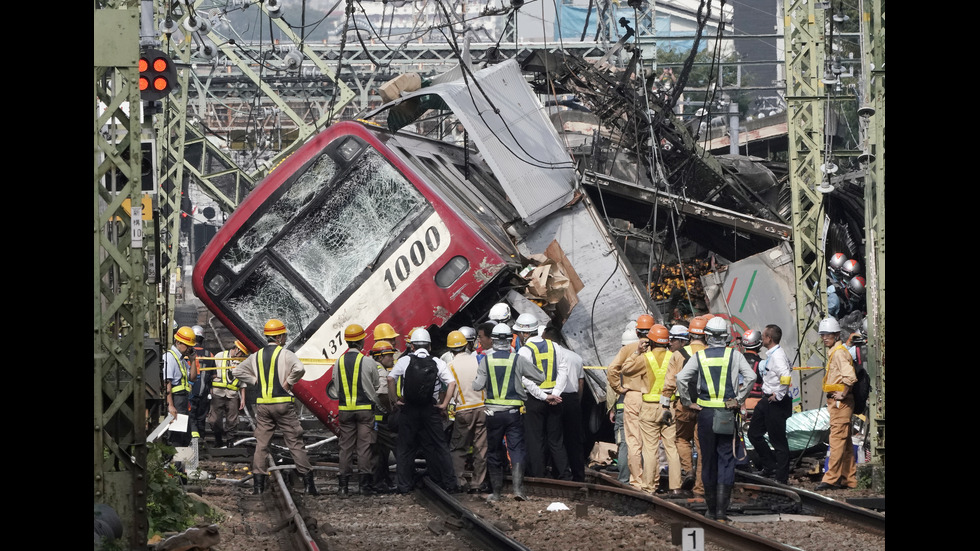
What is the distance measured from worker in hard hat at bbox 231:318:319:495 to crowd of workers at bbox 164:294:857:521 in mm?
12

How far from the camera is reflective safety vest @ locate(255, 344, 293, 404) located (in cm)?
1322

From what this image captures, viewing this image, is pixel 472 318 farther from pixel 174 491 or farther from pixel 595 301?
pixel 174 491

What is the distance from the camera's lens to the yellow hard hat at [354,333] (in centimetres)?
1404

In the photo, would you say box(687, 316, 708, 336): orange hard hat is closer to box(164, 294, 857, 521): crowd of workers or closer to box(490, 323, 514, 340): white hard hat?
box(164, 294, 857, 521): crowd of workers

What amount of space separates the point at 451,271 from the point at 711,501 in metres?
4.64

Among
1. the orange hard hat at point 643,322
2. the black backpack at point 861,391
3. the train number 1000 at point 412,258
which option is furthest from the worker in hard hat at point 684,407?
the train number 1000 at point 412,258

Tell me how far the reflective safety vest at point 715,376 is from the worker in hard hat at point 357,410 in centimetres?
407

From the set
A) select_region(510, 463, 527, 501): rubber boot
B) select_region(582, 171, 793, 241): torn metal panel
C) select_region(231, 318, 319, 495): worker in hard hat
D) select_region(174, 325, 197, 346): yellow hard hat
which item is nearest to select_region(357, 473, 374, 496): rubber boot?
select_region(231, 318, 319, 495): worker in hard hat

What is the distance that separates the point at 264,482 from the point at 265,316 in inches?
82.1

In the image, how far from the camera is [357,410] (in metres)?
13.8

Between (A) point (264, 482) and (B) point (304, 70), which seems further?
(B) point (304, 70)
